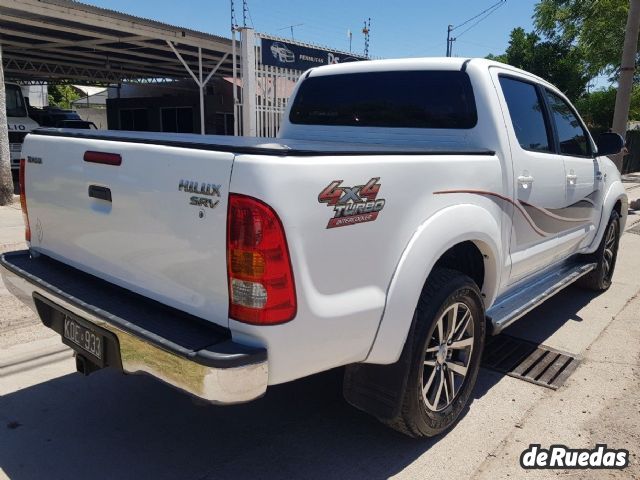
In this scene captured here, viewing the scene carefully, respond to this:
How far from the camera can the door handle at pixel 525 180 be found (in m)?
3.51

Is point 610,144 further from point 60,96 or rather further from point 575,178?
point 60,96

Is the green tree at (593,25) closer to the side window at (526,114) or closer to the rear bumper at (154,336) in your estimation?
the side window at (526,114)

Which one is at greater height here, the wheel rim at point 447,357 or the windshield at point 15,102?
the windshield at point 15,102

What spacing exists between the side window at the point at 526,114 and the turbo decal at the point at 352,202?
1.72m

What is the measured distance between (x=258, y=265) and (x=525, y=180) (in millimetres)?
2203

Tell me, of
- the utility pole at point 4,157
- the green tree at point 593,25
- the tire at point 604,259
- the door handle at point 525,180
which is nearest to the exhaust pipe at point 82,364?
the door handle at point 525,180

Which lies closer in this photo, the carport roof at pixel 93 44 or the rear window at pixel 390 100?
the rear window at pixel 390 100

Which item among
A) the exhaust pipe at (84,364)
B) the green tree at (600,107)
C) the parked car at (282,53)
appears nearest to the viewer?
the exhaust pipe at (84,364)

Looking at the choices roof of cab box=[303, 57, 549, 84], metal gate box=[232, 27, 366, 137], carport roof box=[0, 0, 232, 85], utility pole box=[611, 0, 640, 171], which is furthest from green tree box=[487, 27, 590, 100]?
roof of cab box=[303, 57, 549, 84]

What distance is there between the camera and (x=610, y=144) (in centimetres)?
500

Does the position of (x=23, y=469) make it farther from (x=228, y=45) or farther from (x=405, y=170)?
(x=228, y=45)

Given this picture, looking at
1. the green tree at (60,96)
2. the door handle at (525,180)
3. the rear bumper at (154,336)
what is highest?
the green tree at (60,96)

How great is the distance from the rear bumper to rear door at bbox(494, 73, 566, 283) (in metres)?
2.13

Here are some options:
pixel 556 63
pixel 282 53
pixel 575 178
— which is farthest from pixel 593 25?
pixel 575 178
